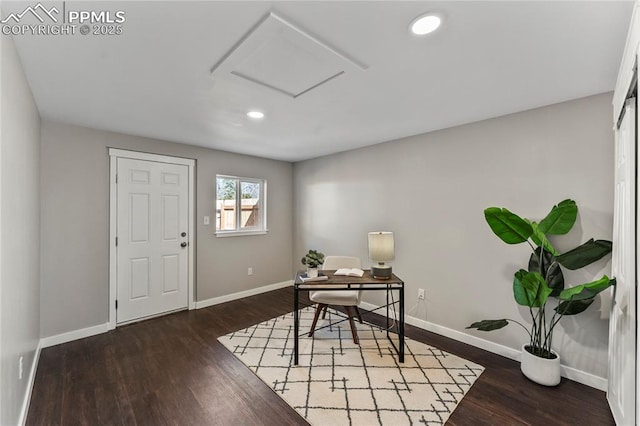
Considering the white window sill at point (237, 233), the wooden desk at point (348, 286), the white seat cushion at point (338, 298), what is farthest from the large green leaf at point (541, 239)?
the white window sill at point (237, 233)

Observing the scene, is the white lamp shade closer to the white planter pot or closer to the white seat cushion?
the white seat cushion

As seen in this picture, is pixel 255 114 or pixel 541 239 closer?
pixel 541 239

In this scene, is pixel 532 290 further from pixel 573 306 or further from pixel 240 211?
pixel 240 211

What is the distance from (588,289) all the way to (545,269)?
1.67 ft

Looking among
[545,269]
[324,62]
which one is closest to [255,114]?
[324,62]

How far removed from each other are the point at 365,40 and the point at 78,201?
3388mm

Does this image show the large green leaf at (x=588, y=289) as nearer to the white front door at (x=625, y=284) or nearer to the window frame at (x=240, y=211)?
the white front door at (x=625, y=284)

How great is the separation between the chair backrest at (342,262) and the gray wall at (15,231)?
2648 mm

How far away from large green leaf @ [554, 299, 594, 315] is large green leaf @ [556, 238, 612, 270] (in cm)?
27

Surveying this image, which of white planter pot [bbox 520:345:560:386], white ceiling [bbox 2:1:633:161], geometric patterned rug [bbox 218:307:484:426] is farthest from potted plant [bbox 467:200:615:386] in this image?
white ceiling [bbox 2:1:633:161]

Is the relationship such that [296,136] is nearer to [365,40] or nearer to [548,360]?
[365,40]

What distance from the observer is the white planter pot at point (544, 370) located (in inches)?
82.3

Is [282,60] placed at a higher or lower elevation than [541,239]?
higher

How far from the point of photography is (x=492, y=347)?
264 centimetres
